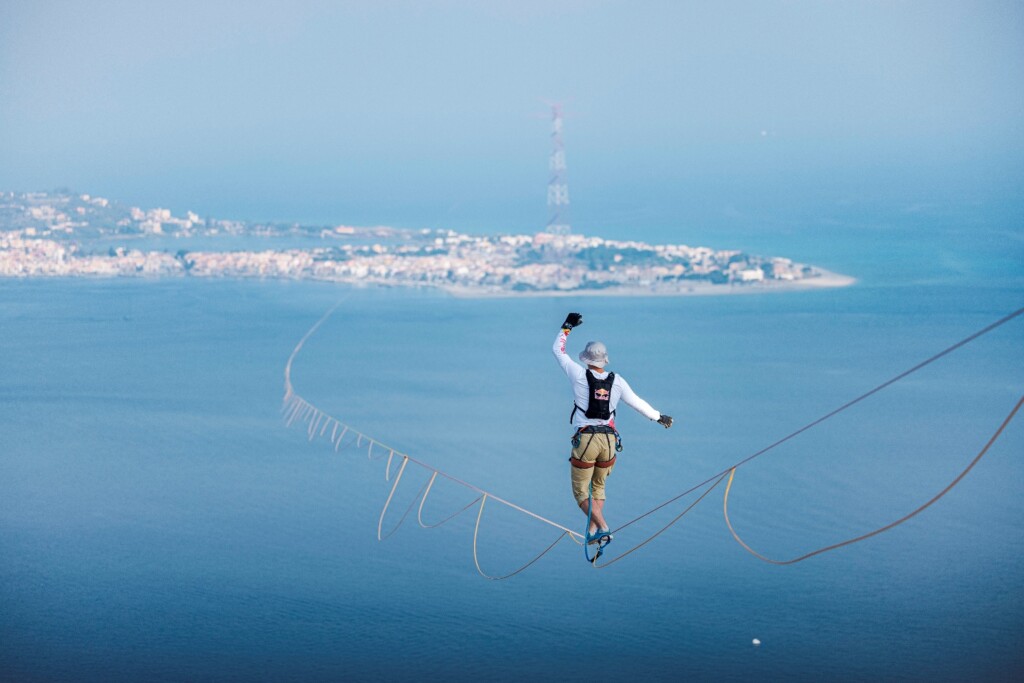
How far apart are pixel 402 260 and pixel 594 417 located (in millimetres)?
50807

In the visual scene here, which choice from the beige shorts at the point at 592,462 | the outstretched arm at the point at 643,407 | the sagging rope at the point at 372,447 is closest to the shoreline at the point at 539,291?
the sagging rope at the point at 372,447

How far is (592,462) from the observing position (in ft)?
23.1

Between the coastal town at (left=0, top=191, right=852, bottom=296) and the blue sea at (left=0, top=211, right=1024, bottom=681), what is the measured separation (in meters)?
10.4

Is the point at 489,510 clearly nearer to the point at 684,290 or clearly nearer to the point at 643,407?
the point at 643,407

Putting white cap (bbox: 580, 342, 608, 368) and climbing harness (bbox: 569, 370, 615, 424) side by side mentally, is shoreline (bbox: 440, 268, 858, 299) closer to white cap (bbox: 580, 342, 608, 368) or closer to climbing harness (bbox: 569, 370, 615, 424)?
climbing harness (bbox: 569, 370, 615, 424)

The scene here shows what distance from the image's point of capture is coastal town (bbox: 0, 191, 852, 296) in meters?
52.9

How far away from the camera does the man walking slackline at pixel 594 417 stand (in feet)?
21.7

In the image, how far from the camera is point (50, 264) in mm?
53125

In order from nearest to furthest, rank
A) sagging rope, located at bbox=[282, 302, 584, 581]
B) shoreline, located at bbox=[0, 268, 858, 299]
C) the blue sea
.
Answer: the blue sea → sagging rope, located at bbox=[282, 302, 584, 581] → shoreline, located at bbox=[0, 268, 858, 299]

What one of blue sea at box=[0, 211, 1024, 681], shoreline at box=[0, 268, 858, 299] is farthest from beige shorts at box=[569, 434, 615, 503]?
shoreline at box=[0, 268, 858, 299]

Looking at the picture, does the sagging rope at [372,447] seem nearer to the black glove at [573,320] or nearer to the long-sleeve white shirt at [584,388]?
the long-sleeve white shirt at [584,388]

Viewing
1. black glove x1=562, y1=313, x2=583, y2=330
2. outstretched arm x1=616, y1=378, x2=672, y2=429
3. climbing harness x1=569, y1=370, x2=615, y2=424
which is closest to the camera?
black glove x1=562, y1=313, x2=583, y2=330

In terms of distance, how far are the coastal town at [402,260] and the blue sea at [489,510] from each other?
10.4 metres

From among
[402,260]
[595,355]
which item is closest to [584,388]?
[595,355]
